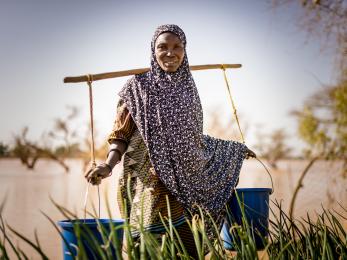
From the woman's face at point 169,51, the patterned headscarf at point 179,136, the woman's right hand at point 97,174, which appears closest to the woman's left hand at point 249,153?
the patterned headscarf at point 179,136

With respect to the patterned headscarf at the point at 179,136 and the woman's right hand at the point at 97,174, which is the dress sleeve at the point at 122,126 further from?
the woman's right hand at the point at 97,174

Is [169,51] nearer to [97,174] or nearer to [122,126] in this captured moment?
[122,126]

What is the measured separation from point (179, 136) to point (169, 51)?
464mm

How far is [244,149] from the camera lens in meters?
2.56

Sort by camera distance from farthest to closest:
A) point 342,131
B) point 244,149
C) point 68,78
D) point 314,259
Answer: point 342,131
point 244,149
point 68,78
point 314,259

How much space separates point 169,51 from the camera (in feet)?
7.48

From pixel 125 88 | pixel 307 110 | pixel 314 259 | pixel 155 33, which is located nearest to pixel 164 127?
pixel 125 88

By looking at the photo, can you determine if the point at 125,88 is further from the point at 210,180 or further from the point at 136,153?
the point at 210,180

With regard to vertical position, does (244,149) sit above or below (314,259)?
above

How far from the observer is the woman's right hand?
1906 mm

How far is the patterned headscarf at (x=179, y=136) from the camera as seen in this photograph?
7.28 feet

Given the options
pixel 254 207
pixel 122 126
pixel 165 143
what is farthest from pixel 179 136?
pixel 254 207

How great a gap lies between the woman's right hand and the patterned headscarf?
298 mm

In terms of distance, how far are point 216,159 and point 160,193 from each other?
1.38ft
